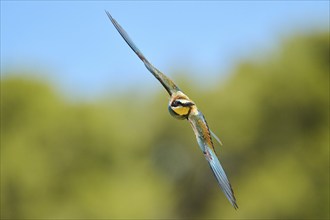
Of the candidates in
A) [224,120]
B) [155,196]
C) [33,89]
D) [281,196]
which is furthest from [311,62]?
[33,89]

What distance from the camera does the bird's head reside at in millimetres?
2239

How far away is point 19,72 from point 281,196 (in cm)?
942

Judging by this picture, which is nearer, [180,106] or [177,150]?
[180,106]

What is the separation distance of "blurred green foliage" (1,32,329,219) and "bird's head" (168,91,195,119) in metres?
19.4

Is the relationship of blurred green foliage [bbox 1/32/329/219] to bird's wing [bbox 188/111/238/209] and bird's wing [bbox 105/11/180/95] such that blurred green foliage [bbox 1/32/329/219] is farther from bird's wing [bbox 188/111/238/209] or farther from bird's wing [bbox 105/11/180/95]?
bird's wing [bbox 188/111/238/209]

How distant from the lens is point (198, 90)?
25859 mm

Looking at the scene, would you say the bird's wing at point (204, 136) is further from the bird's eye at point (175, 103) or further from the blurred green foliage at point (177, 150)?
the blurred green foliage at point (177, 150)

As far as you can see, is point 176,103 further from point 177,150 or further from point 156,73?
point 177,150

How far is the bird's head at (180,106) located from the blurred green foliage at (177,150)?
1938 cm

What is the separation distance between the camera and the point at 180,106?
2.28 m

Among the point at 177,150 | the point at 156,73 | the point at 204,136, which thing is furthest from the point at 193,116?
the point at 177,150

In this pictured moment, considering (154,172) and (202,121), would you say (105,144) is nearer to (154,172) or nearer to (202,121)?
(154,172)

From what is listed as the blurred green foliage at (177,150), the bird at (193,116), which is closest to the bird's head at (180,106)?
the bird at (193,116)

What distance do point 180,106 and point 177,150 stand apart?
2206 centimetres
